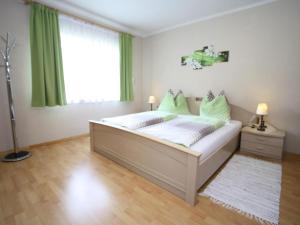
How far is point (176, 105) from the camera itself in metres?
3.79

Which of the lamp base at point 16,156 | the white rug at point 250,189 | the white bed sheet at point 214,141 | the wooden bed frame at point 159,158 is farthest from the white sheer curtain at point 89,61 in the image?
the white rug at point 250,189

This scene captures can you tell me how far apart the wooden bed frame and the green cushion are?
4.44 feet

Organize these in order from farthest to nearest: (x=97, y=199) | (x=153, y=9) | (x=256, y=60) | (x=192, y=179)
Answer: (x=153, y=9) → (x=256, y=60) → (x=97, y=199) → (x=192, y=179)

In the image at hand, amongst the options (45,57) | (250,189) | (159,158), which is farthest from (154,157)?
(45,57)

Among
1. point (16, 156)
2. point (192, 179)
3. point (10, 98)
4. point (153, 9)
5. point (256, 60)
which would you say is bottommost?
point (16, 156)

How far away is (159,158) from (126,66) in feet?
9.97

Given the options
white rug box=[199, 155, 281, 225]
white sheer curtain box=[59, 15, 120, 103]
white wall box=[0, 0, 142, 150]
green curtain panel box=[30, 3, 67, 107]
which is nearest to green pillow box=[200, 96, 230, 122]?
white rug box=[199, 155, 281, 225]

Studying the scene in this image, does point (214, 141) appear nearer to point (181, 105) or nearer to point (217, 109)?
point (217, 109)

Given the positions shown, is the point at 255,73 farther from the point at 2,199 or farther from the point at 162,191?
the point at 2,199

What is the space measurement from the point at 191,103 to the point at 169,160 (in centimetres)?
237

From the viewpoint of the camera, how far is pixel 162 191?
185 centimetres

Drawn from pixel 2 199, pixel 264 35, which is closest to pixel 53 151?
pixel 2 199

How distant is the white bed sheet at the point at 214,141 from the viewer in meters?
1.76

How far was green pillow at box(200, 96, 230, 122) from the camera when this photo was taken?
3083 millimetres
